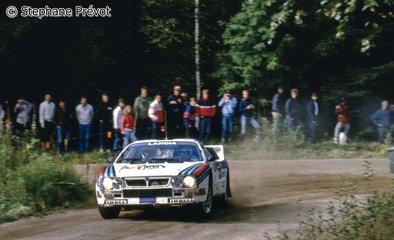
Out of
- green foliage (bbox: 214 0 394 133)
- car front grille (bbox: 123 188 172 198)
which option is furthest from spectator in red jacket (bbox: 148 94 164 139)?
car front grille (bbox: 123 188 172 198)

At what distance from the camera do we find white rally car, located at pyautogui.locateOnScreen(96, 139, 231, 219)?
1352 centimetres

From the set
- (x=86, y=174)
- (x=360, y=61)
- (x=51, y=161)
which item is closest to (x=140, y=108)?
(x=86, y=174)

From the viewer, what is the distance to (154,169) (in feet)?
45.0

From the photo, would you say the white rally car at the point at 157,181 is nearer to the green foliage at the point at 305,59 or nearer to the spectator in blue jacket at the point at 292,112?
the spectator in blue jacket at the point at 292,112

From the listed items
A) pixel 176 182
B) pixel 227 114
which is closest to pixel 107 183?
pixel 176 182

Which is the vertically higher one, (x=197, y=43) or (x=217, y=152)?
(x=197, y=43)

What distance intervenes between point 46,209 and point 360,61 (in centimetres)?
1905

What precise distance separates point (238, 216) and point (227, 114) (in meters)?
11.3

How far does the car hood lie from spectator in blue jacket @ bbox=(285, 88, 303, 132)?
39.6 feet

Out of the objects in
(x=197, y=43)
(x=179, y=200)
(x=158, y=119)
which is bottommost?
(x=179, y=200)

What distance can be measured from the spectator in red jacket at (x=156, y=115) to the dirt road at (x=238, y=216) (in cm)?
392

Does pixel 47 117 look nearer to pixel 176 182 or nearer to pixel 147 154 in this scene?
pixel 147 154

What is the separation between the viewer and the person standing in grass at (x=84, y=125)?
24.5 metres

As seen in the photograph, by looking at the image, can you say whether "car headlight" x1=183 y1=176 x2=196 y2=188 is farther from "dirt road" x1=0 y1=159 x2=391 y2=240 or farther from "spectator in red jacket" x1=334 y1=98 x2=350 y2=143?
"spectator in red jacket" x1=334 y1=98 x2=350 y2=143
